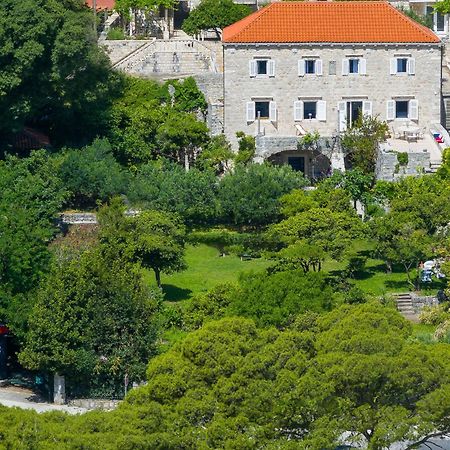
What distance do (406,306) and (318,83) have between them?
60.9ft

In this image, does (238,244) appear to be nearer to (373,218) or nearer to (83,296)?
(373,218)

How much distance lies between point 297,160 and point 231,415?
36.3 m

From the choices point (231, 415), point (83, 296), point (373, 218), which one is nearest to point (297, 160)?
point (373, 218)

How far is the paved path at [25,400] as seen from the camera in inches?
2648

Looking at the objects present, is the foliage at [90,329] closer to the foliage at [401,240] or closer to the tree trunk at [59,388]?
the tree trunk at [59,388]

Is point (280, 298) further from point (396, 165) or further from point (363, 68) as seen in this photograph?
point (363, 68)

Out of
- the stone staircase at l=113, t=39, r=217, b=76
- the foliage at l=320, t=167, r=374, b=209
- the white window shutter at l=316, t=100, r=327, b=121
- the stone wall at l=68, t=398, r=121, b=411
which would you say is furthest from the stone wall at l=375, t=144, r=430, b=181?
the stone wall at l=68, t=398, r=121, b=411

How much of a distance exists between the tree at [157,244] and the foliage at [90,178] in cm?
562

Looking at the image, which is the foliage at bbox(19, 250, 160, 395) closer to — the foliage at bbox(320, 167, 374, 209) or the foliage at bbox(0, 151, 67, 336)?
the foliage at bbox(0, 151, 67, 336)

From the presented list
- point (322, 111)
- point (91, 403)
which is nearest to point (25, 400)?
point (91, 403)

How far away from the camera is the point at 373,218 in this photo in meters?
81.6

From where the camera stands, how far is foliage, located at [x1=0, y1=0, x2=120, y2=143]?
82.8 m

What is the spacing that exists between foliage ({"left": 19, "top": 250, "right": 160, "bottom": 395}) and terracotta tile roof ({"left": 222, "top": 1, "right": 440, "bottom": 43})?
2378 cm

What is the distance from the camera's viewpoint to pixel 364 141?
8894 cm
